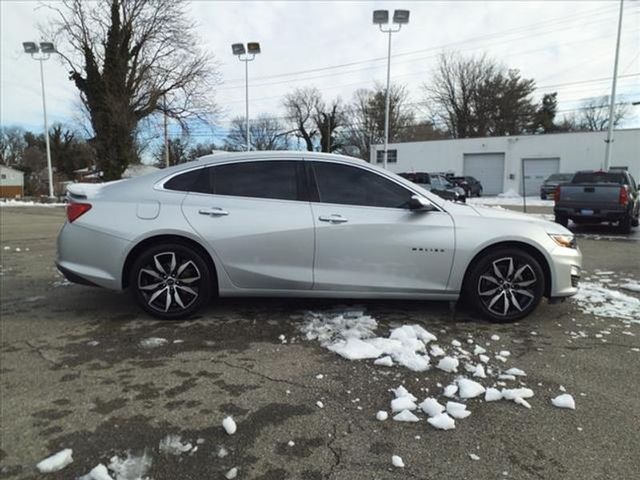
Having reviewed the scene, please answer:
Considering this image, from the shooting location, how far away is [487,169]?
1543 inches

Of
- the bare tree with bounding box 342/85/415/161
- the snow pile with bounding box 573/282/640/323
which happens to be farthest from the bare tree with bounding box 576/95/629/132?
the snow pile with bounding box 573/282/640/323

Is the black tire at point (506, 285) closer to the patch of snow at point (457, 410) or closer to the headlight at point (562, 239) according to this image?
the headlight at point (562, 239)

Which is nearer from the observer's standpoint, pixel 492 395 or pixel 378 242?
pixel 492 395

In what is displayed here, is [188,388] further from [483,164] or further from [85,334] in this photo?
[483,164]

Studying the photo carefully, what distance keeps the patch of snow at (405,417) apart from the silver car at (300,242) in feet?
5.42

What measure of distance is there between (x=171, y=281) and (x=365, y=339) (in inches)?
72.5

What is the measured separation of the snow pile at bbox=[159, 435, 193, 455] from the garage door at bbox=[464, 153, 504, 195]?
39.6 m

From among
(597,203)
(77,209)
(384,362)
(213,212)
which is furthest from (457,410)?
(597,203)

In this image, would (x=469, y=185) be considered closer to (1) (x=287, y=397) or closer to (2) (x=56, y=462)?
(1) (x=287, y=397)

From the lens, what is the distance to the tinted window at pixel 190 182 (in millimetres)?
4387

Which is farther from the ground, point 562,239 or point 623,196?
point 623,196

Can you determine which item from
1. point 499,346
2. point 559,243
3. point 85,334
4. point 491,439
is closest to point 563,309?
point 559,243

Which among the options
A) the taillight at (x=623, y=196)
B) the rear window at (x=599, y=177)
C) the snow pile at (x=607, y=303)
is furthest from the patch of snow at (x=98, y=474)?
the rear window at (x=599, y=177)

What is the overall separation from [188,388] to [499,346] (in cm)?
242
